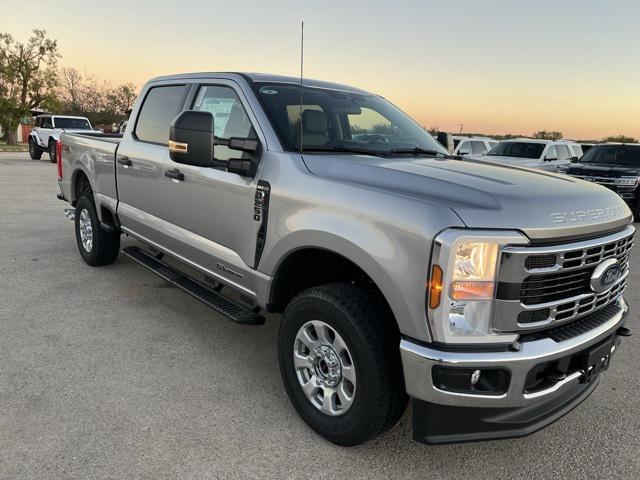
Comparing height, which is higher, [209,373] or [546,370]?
[546,370]

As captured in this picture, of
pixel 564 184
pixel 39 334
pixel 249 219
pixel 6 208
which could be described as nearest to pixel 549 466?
pixel 564 184

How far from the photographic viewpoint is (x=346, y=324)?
8.03ft

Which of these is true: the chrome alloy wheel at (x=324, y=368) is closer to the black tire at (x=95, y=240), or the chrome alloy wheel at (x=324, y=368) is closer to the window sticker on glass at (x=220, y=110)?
the window sticker on glass at (x=220, y=110)

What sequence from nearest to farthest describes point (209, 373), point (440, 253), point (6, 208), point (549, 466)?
point (440, 253) < point (549, 466) < point (209, 373) < point (6, 208)

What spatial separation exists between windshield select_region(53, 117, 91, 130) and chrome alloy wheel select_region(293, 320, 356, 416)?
21534mm

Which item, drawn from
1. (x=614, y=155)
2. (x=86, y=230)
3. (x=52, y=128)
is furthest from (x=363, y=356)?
(x=52, y=128)

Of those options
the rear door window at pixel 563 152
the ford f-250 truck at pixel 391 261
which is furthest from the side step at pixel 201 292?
the rear door window at pixel 563 152

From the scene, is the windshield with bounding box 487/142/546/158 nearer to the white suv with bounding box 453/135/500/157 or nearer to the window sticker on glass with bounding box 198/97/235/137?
the white suv with bounding box 453/135/500/157

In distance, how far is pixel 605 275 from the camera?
8.02 ft

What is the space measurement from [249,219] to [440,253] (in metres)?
1.40

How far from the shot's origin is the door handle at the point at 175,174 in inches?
147

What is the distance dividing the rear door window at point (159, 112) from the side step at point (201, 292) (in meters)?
1.01

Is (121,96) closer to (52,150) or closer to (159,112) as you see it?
(52,150)

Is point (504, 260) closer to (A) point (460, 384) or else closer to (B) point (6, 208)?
(A) point (460, 384)
